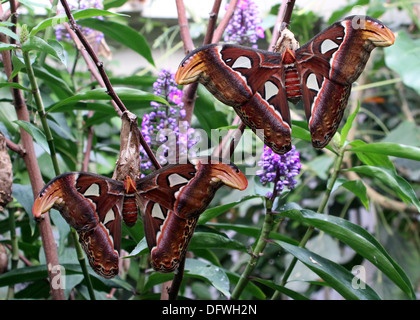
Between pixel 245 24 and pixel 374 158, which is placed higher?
pixel 245 24

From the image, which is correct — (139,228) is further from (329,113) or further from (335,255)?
(335,255)

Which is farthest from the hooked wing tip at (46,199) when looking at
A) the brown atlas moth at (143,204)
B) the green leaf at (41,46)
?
the green leaf at (41,46)

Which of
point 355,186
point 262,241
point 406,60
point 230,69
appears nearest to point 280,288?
point 262,241

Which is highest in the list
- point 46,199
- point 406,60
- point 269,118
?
point 406,60

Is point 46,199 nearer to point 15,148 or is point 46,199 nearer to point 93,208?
point 93,208

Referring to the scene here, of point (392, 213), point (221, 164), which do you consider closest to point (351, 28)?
point (221, 164)

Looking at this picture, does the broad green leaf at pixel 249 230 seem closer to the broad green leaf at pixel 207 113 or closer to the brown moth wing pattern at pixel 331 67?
the broad green leaf at pixel 207 113

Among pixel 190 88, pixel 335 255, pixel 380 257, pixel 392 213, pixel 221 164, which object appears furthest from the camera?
pixel 392 213
